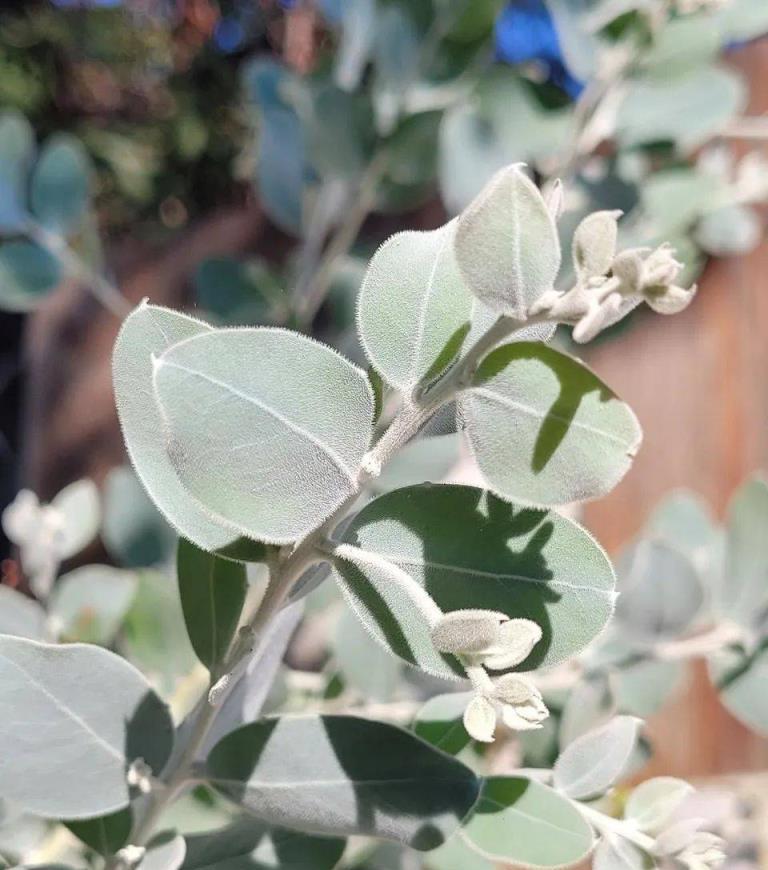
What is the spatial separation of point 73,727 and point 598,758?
8.0 inches

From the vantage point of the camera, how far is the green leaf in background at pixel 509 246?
0.21m

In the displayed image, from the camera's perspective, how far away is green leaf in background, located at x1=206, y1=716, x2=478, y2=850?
0.97ft

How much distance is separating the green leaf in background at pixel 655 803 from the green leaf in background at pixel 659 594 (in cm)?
20

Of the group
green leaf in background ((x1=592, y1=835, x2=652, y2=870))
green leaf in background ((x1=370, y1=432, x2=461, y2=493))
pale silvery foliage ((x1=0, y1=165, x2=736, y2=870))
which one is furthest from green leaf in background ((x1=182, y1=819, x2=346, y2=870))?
green leaf in background ((x1=370, y1=432, x2=461, y2=493))

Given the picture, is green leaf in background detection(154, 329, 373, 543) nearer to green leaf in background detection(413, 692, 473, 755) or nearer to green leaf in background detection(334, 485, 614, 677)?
green leaf in background detection(334, 485, 614, 677)

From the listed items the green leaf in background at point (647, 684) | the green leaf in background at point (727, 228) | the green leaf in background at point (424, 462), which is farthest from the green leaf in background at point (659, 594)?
the green leaf in background at point (727, 228)

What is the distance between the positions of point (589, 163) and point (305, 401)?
60cm

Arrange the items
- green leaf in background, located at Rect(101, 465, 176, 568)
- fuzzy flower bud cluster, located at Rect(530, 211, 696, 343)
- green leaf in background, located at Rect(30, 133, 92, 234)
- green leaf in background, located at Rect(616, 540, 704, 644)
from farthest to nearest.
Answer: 1. green leaf in background, located at Rect(30, 133, 92, 234)
2. green leaf in background, located at Rect(101, 465, 176, 568)
3. green leaf in background, located at Rect(616, 540, 704, 644)
4. fuzzy flower bud cluster, located at Rect(530, 211, 696, 343)

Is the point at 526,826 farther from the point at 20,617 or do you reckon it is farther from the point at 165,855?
the point at 20,617

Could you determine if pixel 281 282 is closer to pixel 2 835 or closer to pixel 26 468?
pixel 26 468

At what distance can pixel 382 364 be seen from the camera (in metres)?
0.25

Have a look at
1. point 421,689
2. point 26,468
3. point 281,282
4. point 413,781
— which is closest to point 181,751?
point 413,781

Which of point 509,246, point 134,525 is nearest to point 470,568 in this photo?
point 509,246

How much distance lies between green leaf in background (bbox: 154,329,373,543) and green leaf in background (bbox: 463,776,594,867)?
17 centimetres
